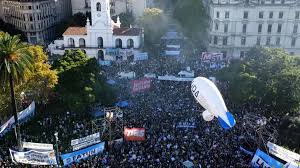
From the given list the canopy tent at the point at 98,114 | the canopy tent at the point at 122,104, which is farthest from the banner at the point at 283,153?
the canopy tent at the point at 98,114

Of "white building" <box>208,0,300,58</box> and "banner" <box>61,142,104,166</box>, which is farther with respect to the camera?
"white building" <box>208,0,300,58</box>

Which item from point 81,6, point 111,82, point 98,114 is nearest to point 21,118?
point 98,114

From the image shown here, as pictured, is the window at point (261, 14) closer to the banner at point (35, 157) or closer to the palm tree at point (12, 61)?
the palm tree at point (12, 61)

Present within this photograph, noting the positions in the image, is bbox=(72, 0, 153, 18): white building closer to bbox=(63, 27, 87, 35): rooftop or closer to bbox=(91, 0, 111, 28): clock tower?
bbox=(63, 27, 87, 35): rooftop

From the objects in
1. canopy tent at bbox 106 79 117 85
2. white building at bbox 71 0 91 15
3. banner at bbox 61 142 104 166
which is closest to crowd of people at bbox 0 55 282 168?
banner at bbox 61 142 104 166

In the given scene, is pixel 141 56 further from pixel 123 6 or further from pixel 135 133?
pixel 123 6

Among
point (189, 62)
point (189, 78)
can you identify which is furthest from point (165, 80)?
point (189, 62)

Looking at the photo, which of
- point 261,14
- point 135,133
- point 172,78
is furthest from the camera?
point 261,14
